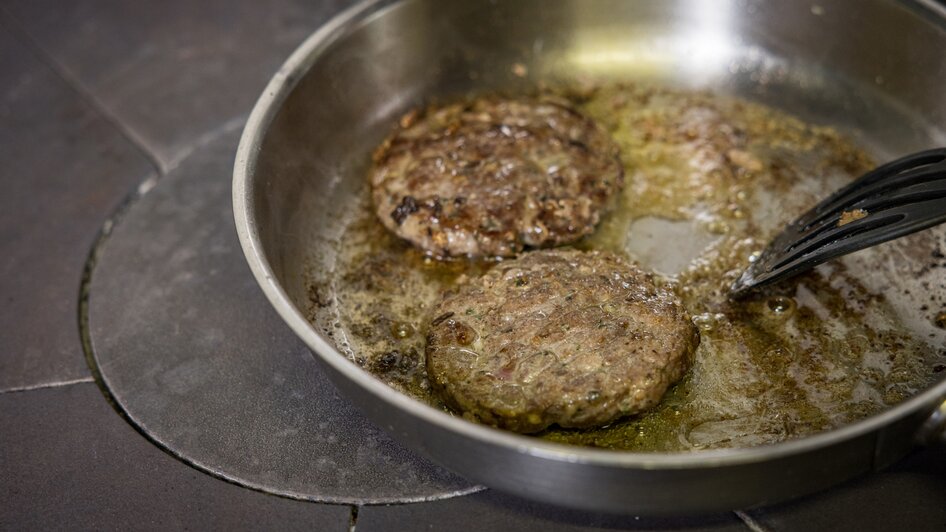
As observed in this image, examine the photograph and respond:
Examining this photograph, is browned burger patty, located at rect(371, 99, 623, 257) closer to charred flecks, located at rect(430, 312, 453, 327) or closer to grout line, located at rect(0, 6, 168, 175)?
charred flecks, located at rect(430, 312, 453, 327)

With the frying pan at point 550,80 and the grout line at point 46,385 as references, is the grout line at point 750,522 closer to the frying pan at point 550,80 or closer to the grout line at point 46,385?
the frying pan at point 550,80

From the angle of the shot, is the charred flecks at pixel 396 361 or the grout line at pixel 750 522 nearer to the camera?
the grout line at pixel 750 522

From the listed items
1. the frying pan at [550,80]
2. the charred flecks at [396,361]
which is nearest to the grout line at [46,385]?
the frying pan at [550,80]

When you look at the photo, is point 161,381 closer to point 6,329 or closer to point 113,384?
point 113,384

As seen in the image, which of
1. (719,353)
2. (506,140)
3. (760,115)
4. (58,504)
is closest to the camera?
(58,504)

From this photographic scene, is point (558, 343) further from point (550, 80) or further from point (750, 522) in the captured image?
point (550, 80)

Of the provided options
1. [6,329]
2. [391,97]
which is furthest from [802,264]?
[6,329]
